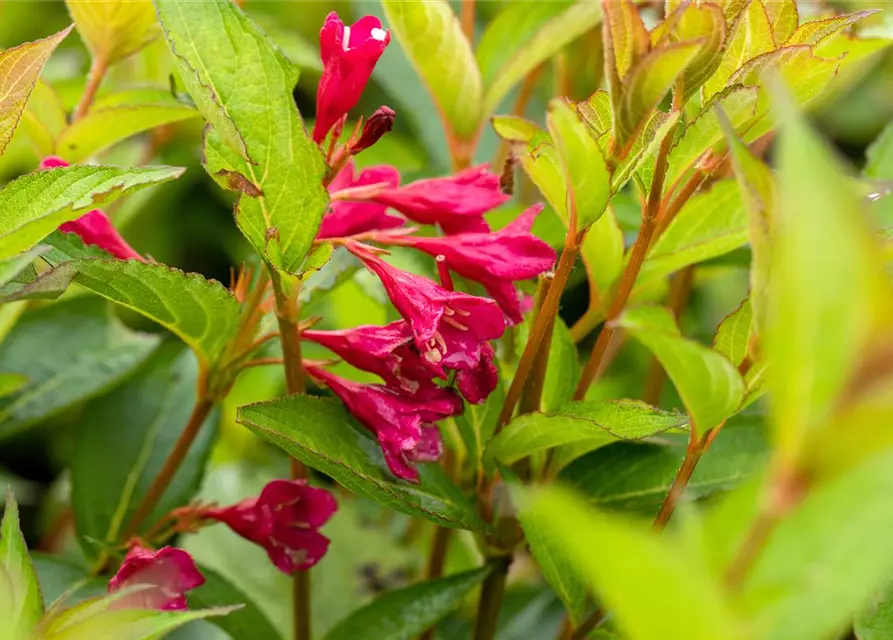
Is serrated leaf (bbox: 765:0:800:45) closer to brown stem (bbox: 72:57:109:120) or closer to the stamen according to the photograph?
the stamen

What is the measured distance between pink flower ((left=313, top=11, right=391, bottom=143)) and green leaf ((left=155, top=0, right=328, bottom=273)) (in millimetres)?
43

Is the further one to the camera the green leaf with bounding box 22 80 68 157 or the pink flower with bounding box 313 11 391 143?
the green leaf with bounding box 22 80 68 157

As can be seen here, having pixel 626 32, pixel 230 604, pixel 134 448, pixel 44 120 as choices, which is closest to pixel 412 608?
pixel 230 604

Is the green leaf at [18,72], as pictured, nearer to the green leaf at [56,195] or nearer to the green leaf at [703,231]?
the green leaf at [56,195]

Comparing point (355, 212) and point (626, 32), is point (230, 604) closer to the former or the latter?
point (355, 212)

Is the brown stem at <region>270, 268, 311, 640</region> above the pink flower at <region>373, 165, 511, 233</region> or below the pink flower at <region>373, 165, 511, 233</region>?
below

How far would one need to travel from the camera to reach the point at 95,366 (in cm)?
111

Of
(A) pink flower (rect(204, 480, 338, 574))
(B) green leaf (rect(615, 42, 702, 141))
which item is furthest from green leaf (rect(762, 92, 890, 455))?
(A) pink flower (rect(204, 480, 338, 574))

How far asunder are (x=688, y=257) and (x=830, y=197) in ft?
1.80

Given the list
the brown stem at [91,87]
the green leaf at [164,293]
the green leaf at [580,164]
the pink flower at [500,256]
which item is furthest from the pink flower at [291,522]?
the brown stem at [91,87]

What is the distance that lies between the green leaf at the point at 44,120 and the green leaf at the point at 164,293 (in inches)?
13.3

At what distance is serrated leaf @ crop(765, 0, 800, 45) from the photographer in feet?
2.55

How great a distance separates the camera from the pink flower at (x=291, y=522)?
0.86 meters

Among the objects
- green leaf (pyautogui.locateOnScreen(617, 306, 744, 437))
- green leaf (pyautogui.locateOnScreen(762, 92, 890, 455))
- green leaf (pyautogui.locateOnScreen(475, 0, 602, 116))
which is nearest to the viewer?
green leaf (pyautogui.locateOnScreen(762, 92, 890, 455))
